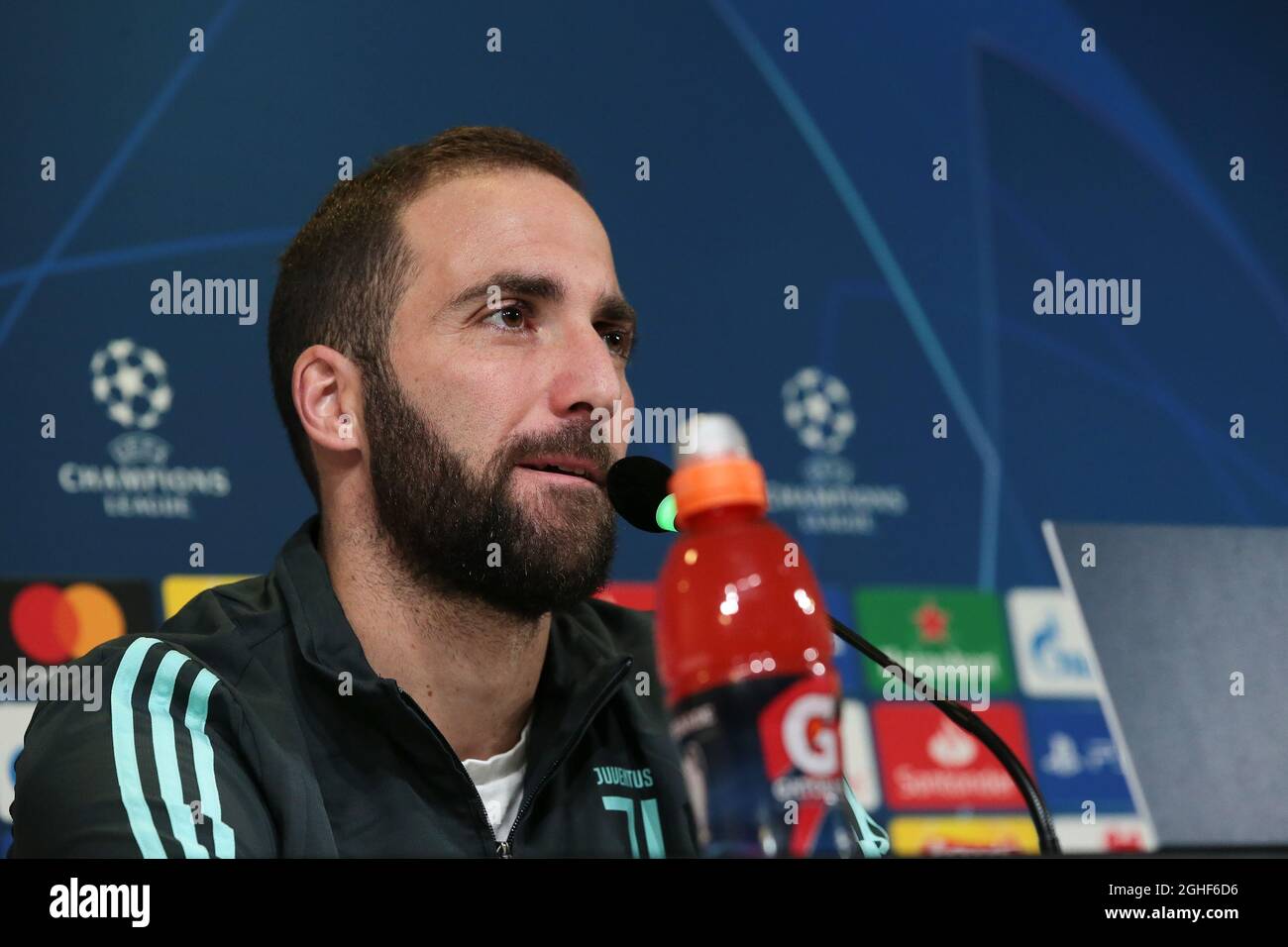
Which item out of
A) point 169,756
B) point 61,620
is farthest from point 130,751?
point 61,620

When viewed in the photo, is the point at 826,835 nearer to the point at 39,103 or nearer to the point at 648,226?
the point at 648,226

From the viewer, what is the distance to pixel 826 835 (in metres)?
0.53

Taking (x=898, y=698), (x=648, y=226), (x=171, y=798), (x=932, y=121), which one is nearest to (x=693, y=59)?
(x=648, y=226)

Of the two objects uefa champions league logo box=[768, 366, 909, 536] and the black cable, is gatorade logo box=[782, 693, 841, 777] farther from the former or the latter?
uefa champions league logo box=[768, 366, 909, 536]

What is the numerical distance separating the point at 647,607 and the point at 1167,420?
2.87 feet

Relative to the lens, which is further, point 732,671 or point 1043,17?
point 1043,17

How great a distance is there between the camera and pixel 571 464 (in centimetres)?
106

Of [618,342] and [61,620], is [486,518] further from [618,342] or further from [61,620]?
[61,620]

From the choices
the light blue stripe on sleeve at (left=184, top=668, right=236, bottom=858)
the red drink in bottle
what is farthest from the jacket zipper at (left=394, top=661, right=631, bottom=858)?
the red drink in bottle

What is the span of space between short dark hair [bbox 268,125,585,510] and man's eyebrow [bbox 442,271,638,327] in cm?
8

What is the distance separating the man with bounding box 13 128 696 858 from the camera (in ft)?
3.15

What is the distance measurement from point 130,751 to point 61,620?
2.55 ft

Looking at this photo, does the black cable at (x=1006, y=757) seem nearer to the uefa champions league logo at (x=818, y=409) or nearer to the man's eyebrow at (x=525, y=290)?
the man's eyebrow at (x=525, y=290)

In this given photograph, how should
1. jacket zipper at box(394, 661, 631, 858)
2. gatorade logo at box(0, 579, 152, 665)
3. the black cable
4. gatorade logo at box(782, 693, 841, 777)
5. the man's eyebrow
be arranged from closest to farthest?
gatorade logo at box(782, 693, 841, 777) → the black cable → jacket zipper at box(394, 661, 631, 858) → the man's eyebrow → gatorade logo at box(0, 579, 152, 665)
